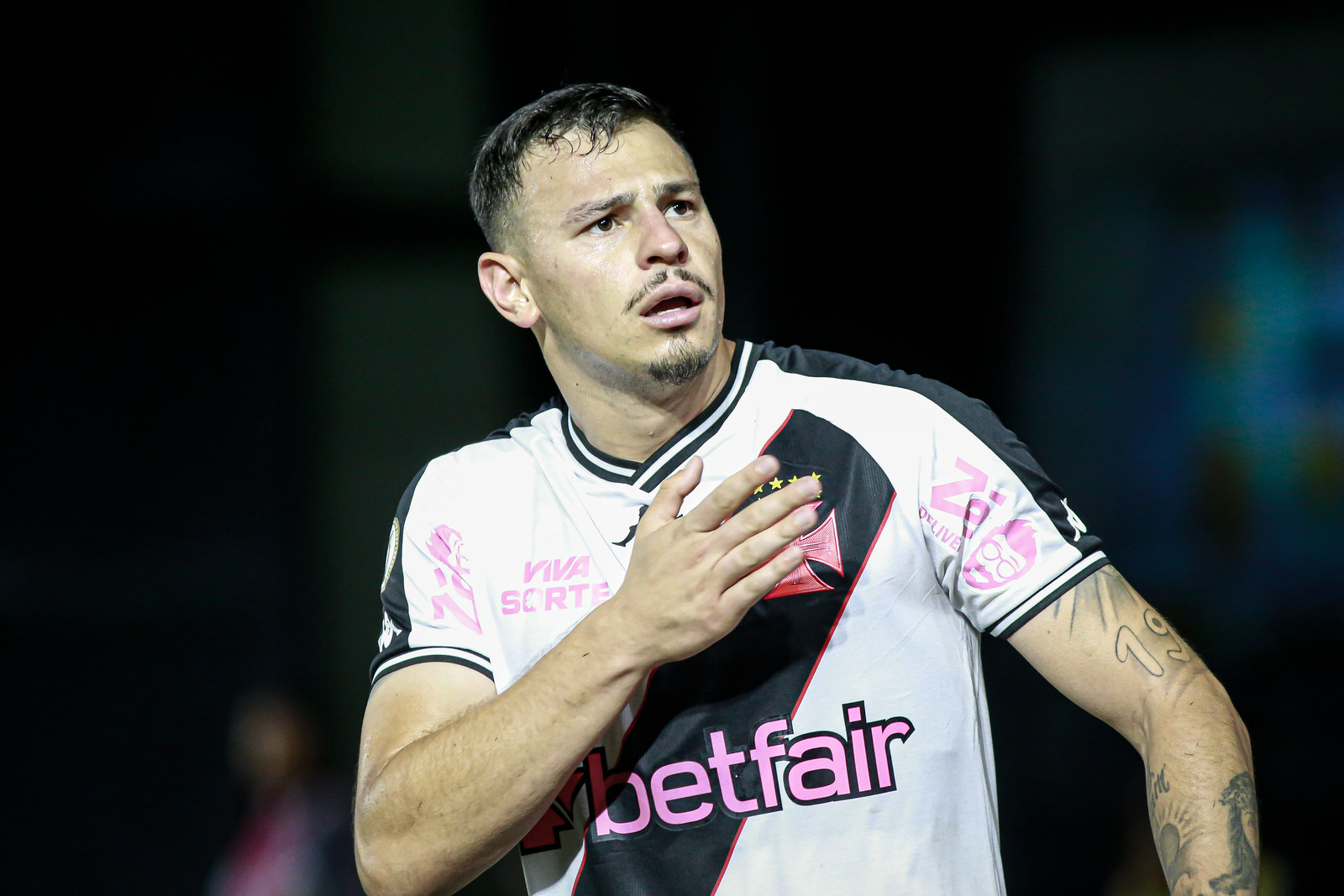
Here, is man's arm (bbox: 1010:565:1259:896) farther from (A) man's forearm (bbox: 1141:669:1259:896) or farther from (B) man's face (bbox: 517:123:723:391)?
(B) man's face (bbox: 517:123:723:391)

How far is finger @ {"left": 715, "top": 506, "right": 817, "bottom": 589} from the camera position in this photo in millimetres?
1356

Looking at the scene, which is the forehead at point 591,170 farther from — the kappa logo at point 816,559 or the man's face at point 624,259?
the kappa logo at point 816,559

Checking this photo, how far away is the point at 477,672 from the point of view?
1.72m

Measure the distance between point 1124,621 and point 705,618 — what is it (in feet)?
2.03

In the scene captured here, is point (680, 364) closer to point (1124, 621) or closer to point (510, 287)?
point (510, 287)

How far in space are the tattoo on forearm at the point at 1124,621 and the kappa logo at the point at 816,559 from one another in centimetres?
34

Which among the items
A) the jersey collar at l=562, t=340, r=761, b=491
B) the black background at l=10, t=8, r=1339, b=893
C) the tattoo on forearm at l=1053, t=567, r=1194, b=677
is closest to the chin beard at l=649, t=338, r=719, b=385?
the jersey collar at l=562, t=340, r=761, b=491

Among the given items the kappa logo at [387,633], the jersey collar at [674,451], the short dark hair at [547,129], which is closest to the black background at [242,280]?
the short dark hair at [547,129]

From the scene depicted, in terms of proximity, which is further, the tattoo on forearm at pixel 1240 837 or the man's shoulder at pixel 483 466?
the man's shoulder at pixel 483 466

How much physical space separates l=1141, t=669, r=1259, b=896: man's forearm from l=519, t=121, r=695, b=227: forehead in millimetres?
1150

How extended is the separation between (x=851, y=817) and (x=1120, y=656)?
1.51ft

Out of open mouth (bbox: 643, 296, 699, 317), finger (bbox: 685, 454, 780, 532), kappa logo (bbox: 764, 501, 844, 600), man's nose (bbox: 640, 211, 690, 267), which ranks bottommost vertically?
kappa logo (bbox: 764, 501, 844, 600)

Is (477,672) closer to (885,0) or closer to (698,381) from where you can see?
(698,381)

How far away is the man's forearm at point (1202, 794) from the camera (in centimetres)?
139
